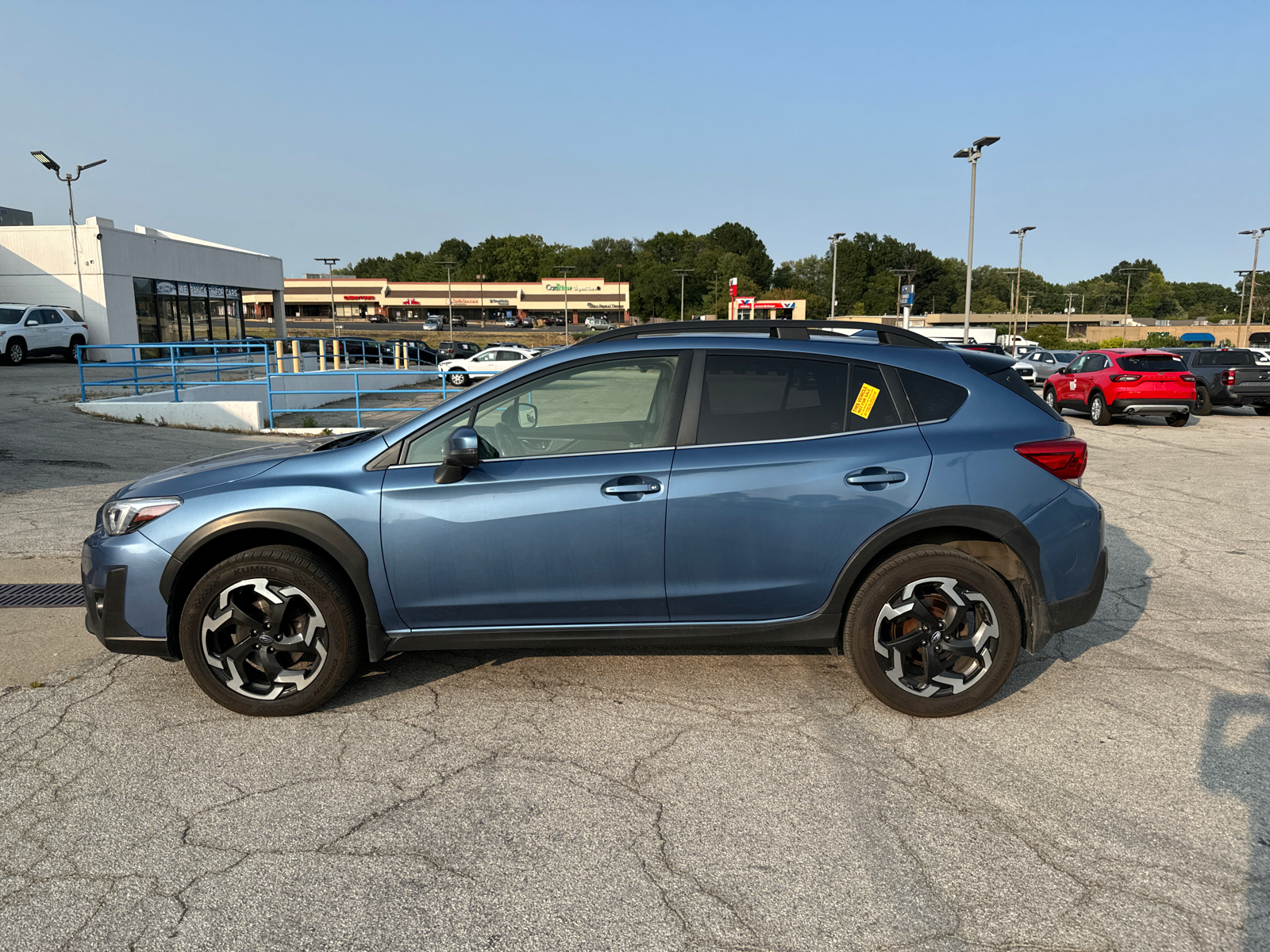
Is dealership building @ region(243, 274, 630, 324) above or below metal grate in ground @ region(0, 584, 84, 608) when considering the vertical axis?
above

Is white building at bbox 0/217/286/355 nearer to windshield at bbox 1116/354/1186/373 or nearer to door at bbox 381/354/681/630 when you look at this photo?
windshield at bbox 1116/354/1186/373

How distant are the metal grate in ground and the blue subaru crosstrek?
6.61 ft

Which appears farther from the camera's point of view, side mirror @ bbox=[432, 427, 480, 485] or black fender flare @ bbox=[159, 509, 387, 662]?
black fender flare @ bbox=[159, 509, 387, 662]

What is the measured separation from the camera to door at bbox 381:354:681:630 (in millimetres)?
3812

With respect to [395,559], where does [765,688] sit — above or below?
below

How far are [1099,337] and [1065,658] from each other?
93.5 m

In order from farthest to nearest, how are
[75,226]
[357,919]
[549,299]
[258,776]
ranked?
1. [549,299]
2. [75,226]
3. [258,776]
4. [357,919]

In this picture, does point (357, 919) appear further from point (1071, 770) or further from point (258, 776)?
point (1071, 770)

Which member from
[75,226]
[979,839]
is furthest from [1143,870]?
[75,226]

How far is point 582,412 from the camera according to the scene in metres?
4.28

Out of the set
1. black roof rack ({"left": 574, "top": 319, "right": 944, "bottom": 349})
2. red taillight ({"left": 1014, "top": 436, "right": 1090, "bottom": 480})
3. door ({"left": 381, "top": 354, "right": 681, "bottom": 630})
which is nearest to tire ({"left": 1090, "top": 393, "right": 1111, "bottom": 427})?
black roof rack ({"left": 574, "top": 319, "right": 944, "bottom": 349})

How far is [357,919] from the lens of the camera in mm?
2654

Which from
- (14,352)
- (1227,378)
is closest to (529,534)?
(1227,378)

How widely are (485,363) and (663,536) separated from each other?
25029 mm
